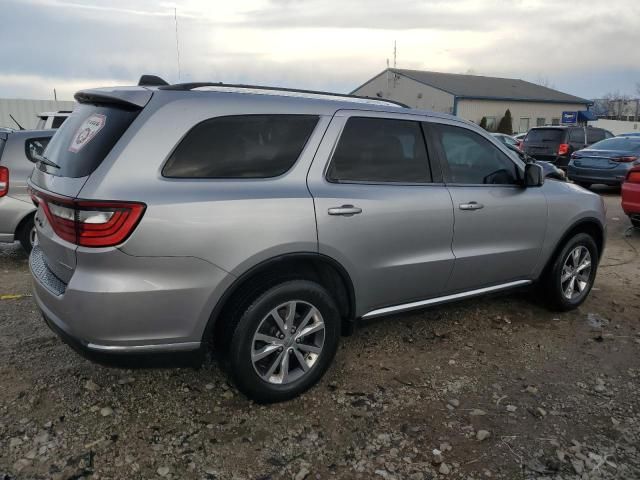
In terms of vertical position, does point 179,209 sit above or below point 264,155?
below

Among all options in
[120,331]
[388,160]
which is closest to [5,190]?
[120,331]

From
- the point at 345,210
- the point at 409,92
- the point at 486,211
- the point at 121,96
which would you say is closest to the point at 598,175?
the point at 486,211

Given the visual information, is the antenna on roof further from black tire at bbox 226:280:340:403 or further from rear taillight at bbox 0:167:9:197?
rear taillight at bbox 0:167:9:197

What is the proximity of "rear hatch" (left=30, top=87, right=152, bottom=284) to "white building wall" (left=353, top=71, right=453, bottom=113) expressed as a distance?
38607 mm

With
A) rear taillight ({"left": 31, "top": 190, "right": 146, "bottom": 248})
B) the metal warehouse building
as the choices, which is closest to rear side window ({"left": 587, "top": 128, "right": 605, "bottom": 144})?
rear taillight ({"left": 31, "top": 190, "right": 146, "bottom": 248})

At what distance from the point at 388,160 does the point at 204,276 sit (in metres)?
1.51

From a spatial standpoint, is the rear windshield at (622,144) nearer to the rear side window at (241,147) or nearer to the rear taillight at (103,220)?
the rear side window at (241,147)

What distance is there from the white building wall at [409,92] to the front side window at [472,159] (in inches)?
1451

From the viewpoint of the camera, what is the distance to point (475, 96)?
41.2 meters

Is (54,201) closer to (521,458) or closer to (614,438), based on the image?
(521,458)

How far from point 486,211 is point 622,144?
35.7 feet

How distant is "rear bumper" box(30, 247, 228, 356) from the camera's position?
2508 mm

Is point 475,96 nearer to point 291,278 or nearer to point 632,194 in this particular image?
point 632,194

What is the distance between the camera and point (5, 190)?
5.67m
